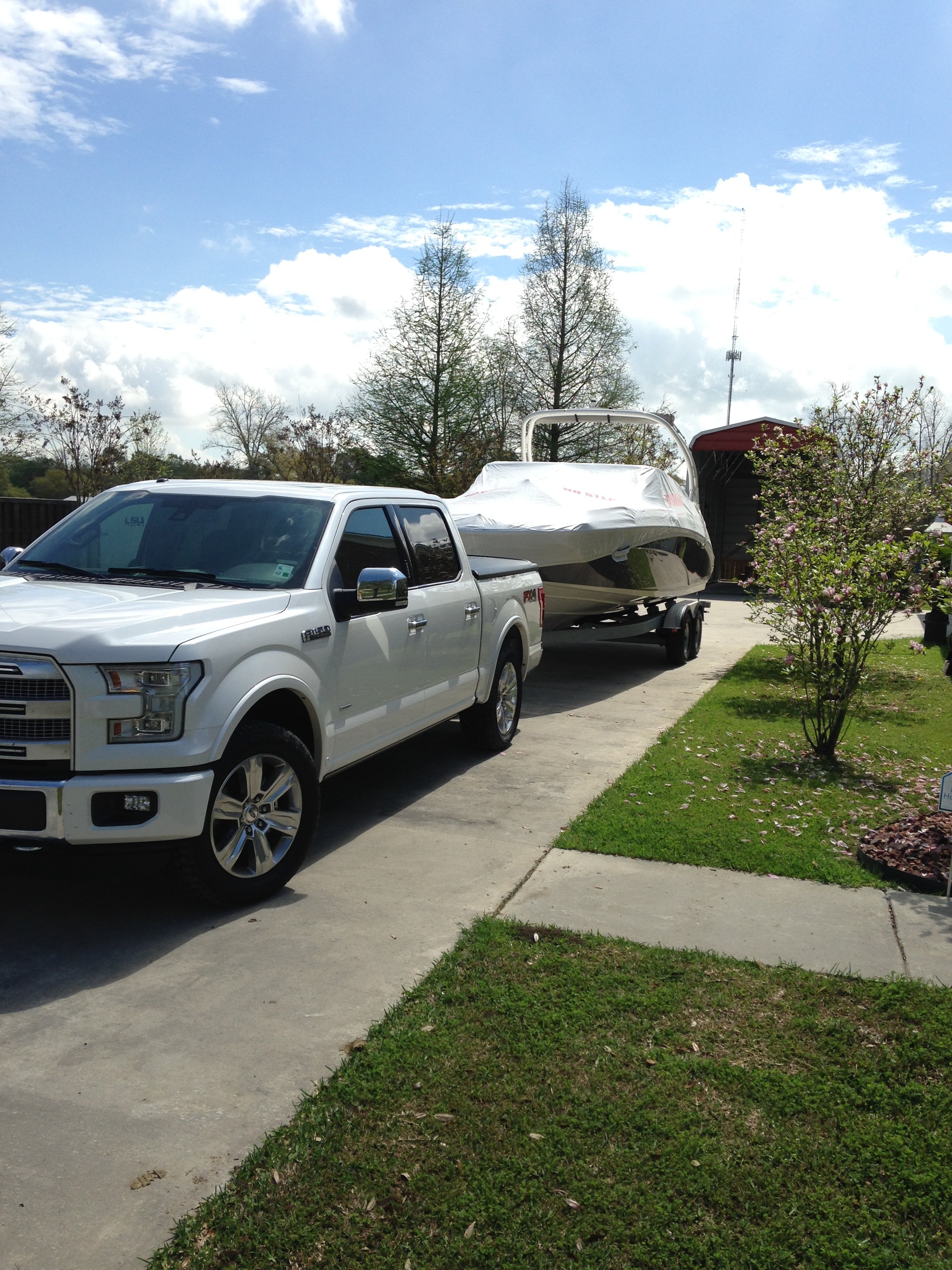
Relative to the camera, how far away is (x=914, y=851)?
574 cm

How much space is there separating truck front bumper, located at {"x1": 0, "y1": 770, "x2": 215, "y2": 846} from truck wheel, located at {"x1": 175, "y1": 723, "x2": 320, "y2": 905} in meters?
0.15

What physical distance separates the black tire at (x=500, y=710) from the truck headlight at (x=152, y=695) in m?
3.77

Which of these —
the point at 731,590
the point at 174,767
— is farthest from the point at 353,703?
the point at 731,590

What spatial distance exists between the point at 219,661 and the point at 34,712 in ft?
2.52

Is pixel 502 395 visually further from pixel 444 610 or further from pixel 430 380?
pixel 444 610

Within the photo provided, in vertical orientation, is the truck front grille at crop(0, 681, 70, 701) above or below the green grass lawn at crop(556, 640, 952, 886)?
above

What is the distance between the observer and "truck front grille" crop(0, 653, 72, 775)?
167 inches

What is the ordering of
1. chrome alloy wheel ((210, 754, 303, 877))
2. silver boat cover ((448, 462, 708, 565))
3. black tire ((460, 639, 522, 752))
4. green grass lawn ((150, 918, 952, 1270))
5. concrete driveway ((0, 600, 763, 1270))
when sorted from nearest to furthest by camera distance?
green grass lawn ((150, 918, 952, 1270)) < concrete driveway ((0, 600, 763, 1270)) < chrome alloy wheel ((210, 754, 303, 877)) < black tire ((460, 639, 522, 752)) < silver boat cover ((448, 462, 708, 565))

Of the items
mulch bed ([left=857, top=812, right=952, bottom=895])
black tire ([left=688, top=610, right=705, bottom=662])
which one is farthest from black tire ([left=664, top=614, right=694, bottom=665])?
mulch bed ([left=857, top=812, right=952, bottom=895])

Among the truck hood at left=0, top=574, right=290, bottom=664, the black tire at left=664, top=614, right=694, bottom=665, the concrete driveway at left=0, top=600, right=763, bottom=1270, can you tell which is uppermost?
the truck hood at left=0, top=574, right=290, bottom=664

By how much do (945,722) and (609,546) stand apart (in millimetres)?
3698

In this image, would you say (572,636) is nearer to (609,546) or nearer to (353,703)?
(609,546)

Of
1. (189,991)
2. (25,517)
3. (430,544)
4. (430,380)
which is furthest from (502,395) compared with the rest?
(189,991)

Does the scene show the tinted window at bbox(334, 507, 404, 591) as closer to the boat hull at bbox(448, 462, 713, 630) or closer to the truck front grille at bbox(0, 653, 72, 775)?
the truck front grille at bbox(0, 653, 72, 775)
